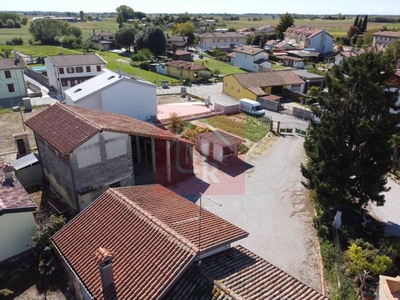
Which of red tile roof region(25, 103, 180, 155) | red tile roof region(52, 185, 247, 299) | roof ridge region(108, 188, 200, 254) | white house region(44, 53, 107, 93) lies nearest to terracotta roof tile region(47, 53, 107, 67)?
white house region(44, 53, 107, 93)

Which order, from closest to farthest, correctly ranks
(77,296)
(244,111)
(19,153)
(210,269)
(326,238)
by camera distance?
1. (210,269)
2. (77,296)
3. (326,238)
4. (19,153)
5. (244,111)

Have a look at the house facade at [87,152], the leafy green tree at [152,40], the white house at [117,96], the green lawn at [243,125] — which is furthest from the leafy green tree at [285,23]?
the house facade at [87,152]

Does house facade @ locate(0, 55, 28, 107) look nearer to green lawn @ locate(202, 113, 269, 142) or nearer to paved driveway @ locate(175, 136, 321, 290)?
green lawn @ locate(202, 113, 269, 142)

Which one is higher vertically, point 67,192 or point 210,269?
point 210,269

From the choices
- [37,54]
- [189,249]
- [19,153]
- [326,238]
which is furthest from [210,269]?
[37,54]

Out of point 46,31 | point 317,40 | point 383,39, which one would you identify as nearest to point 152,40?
point 46,31

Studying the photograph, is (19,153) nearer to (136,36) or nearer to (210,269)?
(210,269)
